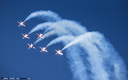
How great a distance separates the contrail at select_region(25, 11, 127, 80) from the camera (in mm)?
12710

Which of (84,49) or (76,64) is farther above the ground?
(84,49)

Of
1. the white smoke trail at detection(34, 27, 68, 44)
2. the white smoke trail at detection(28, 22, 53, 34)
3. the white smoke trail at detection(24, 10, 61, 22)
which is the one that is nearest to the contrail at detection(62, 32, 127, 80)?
the white smoke trail at detection(34, 27, 68, 44)

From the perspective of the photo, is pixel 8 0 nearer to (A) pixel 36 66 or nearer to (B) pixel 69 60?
(A) pixel 36 66

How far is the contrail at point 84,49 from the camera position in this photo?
41.7 feet

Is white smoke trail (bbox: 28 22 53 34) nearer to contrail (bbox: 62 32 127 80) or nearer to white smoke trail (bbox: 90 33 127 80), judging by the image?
contrail (bbox: 62 32 127 80)

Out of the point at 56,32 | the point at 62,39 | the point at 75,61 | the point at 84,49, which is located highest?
the point at 56,32

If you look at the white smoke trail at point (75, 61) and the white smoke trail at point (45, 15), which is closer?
the white smoke trail at point (75, 61)

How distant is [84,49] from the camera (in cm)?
1287

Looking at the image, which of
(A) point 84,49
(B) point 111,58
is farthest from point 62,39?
(B) point 111,58

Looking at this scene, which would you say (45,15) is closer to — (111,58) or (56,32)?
(56,32)

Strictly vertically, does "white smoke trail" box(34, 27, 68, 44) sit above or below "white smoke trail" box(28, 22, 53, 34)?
below

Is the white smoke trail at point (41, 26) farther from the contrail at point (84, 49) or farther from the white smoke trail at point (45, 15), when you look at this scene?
the white smoke trail at point (45, 15)

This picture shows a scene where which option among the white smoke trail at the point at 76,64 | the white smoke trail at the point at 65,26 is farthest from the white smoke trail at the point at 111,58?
Result: the white smoke trail at the point at 76,64

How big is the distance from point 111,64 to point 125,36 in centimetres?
207
